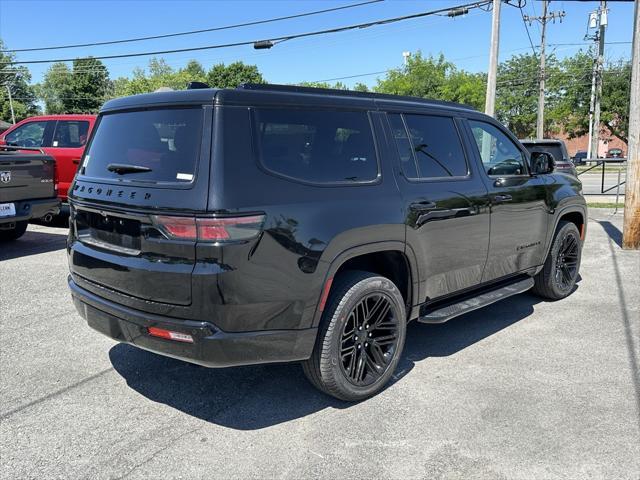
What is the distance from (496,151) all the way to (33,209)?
20.9 ft

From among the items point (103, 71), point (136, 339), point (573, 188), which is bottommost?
point (136, 339)

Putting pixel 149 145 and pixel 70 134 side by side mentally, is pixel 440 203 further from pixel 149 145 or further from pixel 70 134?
pixel 70 134

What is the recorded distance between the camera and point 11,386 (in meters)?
3.63

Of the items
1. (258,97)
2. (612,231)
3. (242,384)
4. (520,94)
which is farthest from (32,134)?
(520,94)

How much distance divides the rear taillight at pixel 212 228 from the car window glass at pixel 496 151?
254 centimetres

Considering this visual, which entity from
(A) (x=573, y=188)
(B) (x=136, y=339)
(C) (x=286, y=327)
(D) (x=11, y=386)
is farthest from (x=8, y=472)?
(A) (x=573, y=188)

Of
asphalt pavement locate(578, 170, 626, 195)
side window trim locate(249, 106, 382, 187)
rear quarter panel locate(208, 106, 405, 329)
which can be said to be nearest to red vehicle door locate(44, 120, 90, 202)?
side window trim locate(249, 106, 382, 187)

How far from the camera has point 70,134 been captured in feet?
32.6

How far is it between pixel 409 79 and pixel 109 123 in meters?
45.5

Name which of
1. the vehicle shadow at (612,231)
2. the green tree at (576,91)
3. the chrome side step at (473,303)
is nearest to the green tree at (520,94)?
the green tree at (576,91)

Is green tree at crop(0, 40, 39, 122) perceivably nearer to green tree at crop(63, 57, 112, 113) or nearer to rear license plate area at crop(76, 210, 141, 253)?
green tree at crop(63, 57, 112, 113)

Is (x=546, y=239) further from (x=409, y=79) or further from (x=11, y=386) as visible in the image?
(x=409, y=79)

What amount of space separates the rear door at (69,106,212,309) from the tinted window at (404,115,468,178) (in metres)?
1.70

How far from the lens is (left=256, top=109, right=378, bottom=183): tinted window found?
2.95m
